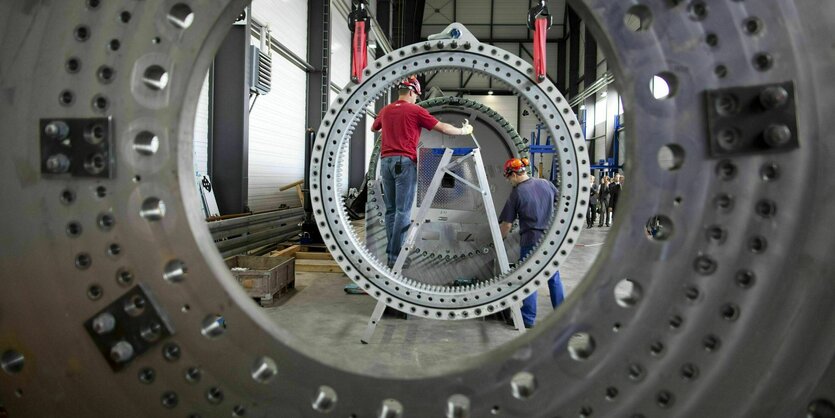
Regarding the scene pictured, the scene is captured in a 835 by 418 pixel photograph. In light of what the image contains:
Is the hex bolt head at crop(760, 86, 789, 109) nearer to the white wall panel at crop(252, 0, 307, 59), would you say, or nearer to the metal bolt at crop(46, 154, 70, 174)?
the metal bolt at crop(46, 154, 70, 174)

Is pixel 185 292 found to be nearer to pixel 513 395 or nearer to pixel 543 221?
A: pixel 513 395

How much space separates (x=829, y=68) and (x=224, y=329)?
1.10 m

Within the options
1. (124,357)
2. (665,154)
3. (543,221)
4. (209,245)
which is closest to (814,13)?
(665,154)

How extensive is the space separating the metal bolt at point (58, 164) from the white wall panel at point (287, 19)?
598 centimetres

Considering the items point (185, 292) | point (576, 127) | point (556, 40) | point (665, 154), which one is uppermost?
point (556, 40)

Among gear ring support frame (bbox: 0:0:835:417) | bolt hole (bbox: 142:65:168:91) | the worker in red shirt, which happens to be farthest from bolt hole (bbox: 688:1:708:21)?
the worker in red shirt

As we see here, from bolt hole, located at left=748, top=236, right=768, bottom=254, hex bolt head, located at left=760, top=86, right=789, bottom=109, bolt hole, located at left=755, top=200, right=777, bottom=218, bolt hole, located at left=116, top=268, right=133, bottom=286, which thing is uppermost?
hex bolt head, located at left=760, top=86, right=789, bottom=109

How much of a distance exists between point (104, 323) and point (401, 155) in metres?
2.68

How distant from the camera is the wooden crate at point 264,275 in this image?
393 centimetres

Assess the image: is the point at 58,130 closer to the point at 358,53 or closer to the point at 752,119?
the point at 752,119

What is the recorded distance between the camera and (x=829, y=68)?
0.71 metres

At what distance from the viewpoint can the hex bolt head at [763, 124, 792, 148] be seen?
705 millimetres

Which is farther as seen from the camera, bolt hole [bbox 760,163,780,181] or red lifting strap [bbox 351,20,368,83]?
red lifting strap [bbox 351,20,368,83]

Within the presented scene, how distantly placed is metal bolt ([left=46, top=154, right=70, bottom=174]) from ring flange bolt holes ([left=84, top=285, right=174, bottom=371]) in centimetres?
26
